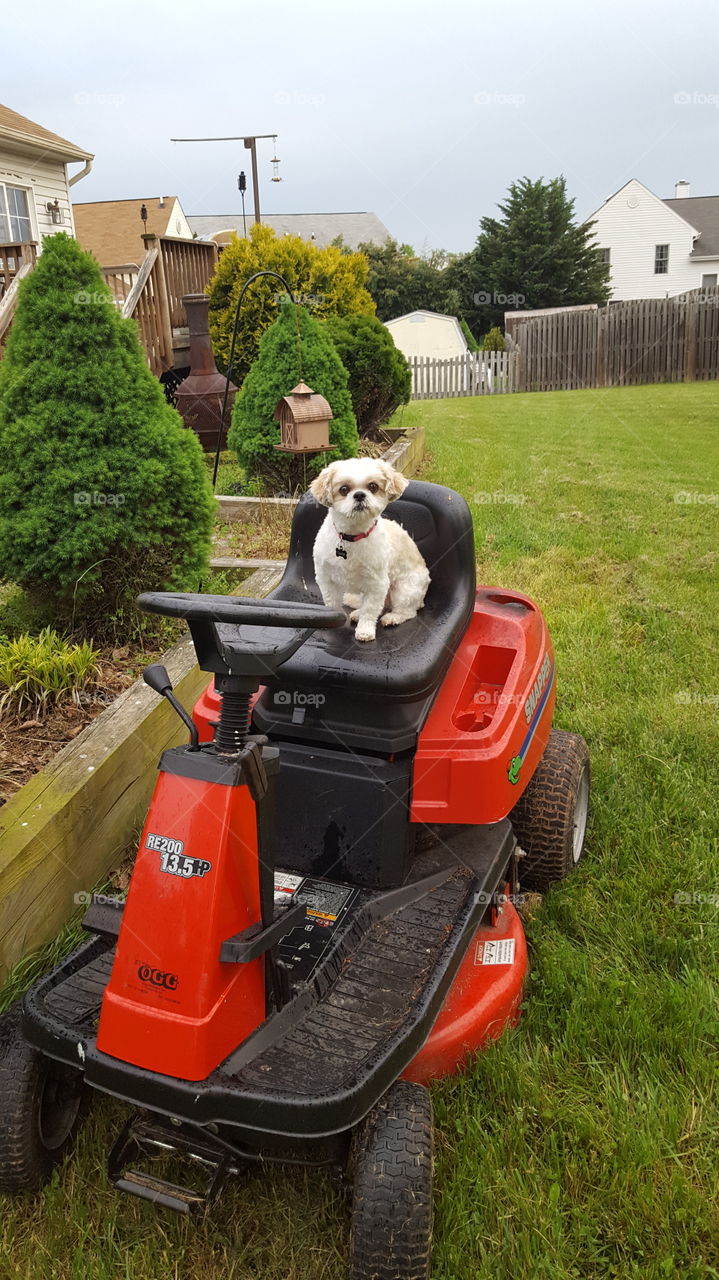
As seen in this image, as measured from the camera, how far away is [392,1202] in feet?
5.42

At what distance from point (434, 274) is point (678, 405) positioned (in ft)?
85.4

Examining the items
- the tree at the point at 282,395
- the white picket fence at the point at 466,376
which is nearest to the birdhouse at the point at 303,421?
the tree at the point at 282,395

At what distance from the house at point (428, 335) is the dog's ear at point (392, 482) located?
31643 millimetres

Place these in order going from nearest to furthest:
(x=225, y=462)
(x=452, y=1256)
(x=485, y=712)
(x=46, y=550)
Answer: (x=452, y=1256)
(x=485, y=712)
(x=46, y=550)
(x=225, y=462)

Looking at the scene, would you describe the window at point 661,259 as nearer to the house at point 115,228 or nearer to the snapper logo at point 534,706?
the house at point 115,228

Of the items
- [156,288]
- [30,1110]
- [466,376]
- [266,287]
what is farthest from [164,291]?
[466,376]

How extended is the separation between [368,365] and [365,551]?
6.74m

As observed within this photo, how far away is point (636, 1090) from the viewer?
214cm

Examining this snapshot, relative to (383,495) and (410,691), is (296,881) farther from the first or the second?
(383,495)

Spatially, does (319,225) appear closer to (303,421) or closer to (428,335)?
(428,335)

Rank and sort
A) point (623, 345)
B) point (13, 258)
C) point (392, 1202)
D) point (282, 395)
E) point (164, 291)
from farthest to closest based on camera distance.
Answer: point (623, 345) → point (13, 258) → point (164, 291) → point (282, 395) → point (392, 1202)

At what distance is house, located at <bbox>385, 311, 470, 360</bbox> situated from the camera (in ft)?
108

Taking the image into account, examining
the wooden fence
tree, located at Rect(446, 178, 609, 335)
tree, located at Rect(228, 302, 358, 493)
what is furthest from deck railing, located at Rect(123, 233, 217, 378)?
tree, located at Rect(446, 178, 609, 335)

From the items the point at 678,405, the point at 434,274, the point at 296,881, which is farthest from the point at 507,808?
the point at 434,274
